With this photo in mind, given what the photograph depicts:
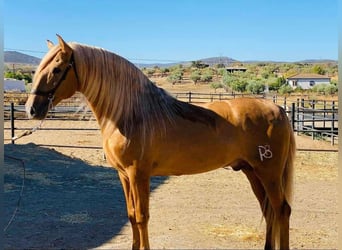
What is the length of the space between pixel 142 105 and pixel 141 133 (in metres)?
0.20

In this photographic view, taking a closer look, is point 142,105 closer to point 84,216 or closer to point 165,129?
point 165,129

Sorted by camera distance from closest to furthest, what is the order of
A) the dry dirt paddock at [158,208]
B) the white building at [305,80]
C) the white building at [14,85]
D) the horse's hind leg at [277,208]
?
the horse's hind leg at [277,208]
the dry dirt paddock at [158,208]
the white building at [14,85]
the white building at [305,80]

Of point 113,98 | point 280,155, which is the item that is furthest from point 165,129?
point 280,155

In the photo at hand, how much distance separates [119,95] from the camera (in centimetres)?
244

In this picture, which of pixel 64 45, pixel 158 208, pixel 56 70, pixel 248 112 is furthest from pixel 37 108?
pixel 158 208

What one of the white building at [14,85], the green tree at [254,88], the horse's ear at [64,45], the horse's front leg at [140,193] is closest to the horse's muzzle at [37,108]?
the horse's ear at [64,45]

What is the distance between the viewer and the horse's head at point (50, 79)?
7.38ft

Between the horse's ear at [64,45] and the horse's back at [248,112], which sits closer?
the horse's ear at [64,45]

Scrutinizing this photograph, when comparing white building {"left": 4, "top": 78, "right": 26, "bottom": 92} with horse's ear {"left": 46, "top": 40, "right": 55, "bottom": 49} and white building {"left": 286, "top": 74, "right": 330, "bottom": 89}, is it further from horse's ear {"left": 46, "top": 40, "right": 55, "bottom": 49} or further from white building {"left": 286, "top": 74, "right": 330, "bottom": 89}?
white building {"left": 286, "top": 74, "right": 330, "bottom": 89}

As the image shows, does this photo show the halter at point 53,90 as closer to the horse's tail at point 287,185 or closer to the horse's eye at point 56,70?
the horse's eye at point 56,70

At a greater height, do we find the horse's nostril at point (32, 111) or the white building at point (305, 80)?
the white building at point (305, 80)

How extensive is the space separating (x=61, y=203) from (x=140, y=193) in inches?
105

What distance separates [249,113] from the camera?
270 cm

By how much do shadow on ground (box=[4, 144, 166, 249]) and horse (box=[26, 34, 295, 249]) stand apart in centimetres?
111
